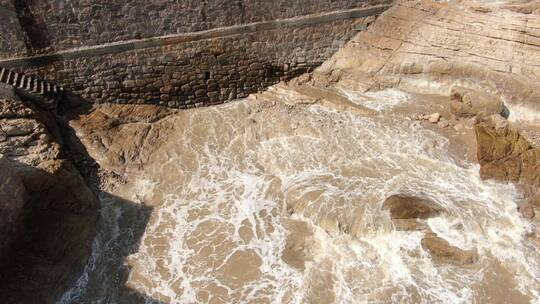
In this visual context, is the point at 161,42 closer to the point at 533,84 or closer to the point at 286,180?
the point at 286,180

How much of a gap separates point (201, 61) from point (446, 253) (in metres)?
7.71

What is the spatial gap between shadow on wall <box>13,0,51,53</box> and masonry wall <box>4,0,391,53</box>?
0.8 inches

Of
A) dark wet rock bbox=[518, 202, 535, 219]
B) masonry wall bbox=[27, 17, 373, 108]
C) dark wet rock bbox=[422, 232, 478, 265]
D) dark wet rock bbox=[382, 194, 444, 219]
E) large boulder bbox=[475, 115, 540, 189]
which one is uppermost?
masonry wall bbox=[27, 17, 373, 108]

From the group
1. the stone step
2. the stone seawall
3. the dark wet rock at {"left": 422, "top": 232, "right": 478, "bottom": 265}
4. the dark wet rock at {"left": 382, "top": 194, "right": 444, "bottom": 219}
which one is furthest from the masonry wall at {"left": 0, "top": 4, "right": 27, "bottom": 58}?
the dark wet rock at {"left": 422, "top": 232, "right": 478, "bottom": 265}

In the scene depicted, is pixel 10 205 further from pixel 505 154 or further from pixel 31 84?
pixel 505 154

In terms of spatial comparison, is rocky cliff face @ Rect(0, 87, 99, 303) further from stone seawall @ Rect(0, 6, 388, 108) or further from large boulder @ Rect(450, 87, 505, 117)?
large boulder @ Rect(450, 87, 505, 117)

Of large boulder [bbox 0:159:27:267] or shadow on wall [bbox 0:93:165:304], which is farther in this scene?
shadow on wall [bbox 0:93:165:304]

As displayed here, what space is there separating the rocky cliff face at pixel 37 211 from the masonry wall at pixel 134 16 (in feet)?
6.21

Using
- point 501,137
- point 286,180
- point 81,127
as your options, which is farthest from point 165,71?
point 501,137

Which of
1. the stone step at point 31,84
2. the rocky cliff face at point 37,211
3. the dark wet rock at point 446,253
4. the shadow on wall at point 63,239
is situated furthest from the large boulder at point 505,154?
the stone step at point 31,84

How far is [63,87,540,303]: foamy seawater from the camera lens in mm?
7465

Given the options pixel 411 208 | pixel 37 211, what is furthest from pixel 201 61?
pixel 411 208

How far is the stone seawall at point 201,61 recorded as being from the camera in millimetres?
10156

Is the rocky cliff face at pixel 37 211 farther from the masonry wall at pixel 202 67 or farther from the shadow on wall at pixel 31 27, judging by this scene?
the masonry wall at pixel 202 67
